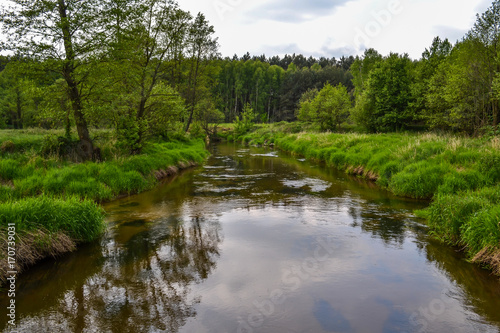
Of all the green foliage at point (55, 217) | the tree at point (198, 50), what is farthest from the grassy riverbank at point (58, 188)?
the tree at point (198, 50)

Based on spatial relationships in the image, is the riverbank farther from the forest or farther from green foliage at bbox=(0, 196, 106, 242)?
green foliage at bbox=(0, 196, 106, 242)

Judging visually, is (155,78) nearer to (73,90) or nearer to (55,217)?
(73,90)

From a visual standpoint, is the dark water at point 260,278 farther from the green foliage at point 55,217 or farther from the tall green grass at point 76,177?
the tall green grass at point 76,177

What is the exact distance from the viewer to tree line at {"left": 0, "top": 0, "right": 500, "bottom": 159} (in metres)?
13.4

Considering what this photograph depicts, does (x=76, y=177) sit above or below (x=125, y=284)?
above

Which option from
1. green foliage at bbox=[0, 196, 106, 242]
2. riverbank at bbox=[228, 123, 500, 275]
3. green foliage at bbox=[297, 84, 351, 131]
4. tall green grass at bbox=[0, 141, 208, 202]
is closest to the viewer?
green foliage at bbox=[0, 196, 106, 242]

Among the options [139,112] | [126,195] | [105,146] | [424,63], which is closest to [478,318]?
[126,195]

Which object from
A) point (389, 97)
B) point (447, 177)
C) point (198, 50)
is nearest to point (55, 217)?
point (447, 177)

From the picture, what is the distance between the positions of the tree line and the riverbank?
10724 mm

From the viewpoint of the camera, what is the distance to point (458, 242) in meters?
8.33

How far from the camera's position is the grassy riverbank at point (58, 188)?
276 inches

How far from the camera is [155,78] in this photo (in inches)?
814

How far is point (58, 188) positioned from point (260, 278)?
9.01 metres

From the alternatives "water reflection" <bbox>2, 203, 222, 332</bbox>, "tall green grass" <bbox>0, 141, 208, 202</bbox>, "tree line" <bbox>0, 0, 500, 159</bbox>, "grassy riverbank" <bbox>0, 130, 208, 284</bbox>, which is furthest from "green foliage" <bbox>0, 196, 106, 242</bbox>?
"tree line" <bbox>0, 0, 500, 159</bbox>
